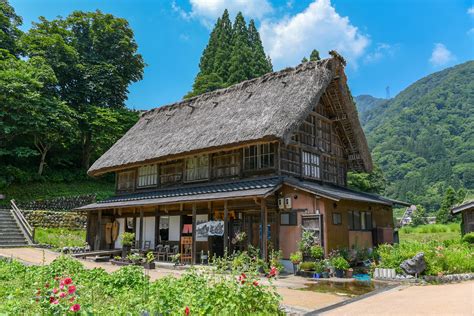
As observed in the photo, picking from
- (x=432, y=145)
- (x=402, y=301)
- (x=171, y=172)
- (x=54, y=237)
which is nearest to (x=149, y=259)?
(x=402, y=301)

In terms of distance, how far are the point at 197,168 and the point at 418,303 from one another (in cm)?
1256

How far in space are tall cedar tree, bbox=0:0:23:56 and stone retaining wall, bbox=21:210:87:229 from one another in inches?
705

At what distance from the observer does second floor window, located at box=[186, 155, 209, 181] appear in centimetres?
1831

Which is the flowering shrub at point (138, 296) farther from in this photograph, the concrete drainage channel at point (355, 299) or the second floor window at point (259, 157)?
the second floor window at point (259, 157)

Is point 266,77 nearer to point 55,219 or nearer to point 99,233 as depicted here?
point 99,233

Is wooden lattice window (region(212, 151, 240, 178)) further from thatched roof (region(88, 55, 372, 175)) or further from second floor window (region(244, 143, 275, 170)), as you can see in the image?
thatched roof (region(88, 55, 372, 175))

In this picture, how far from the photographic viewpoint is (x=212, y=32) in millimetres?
56781

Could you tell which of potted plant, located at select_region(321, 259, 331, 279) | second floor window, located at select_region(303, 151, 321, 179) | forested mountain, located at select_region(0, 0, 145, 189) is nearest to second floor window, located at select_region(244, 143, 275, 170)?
second floor window, located at select_region(303, 151, 321, 179)

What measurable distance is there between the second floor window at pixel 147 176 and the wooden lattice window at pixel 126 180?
0.70m

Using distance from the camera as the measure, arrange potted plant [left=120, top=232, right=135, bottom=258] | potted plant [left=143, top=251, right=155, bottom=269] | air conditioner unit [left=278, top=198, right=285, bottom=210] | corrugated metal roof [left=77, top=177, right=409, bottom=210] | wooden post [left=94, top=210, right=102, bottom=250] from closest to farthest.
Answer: potted plant [left=143, top=251, right=155, bottom=269] < corrugated metal roof [left=77, top=177, right=409, bottom=210] < air conditioner unit [left=278, top=198, right=285, bottom=210] < potted plant [left=120, top=232, right=135, bottom=258] < wooden post [left=94, top=210, right=102, bottom=250]

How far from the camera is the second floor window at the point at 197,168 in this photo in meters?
18.3

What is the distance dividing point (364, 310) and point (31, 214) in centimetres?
2272

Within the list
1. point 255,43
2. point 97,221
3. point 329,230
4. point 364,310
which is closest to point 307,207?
point 329,230

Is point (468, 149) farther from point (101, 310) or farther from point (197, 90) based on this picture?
point (101, 310)
